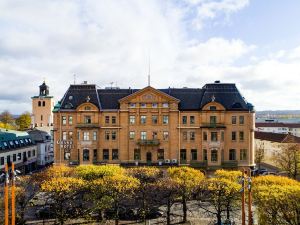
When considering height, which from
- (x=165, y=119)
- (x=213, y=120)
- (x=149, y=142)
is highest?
(x=165, y=119)

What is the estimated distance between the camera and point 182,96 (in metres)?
70.0

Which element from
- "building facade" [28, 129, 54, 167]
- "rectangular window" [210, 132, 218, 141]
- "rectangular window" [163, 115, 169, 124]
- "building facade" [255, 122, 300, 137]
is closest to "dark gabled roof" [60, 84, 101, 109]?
"rectangular window" [163, 115, 169, 124]

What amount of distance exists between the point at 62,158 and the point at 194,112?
2957cm

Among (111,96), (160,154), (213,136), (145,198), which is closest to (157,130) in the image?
(160,154)

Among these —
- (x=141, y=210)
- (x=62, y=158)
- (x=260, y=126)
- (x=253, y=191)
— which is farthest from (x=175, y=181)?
(x=260, y=126)

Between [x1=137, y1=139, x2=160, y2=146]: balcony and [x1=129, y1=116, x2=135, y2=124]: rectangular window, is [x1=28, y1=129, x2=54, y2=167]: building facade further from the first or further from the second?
[x1=137, y1=139, x2=160, y2=146]: balcony

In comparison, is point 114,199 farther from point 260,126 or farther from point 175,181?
point 260,126

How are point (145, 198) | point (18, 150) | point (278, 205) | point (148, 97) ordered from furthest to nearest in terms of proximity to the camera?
1. point (18, 150)
2. point (148, 97)
3. point (145, 198)
4. point (278, 205)

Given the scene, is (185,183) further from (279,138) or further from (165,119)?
(279,138)

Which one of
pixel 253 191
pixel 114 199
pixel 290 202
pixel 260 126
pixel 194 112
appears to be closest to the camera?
pixel 290 202

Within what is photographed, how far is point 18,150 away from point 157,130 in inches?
1401

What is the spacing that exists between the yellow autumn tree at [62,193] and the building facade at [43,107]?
71060mm

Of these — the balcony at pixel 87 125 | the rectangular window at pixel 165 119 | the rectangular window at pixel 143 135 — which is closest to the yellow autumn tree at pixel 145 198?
the rectangular window at pixel 143 135

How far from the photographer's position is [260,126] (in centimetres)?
18800
